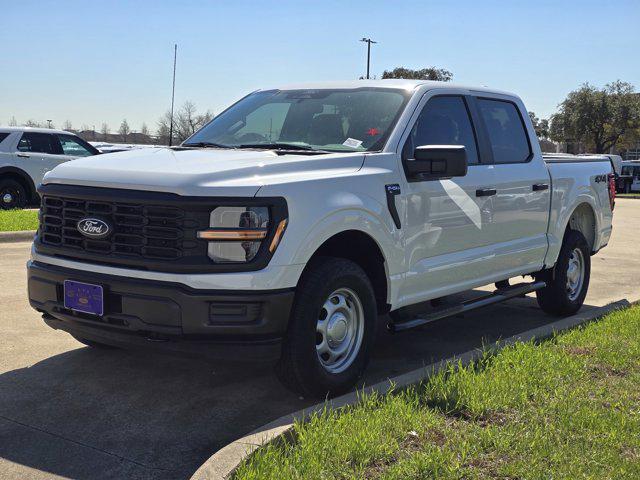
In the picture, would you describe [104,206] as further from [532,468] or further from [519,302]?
[519,302]

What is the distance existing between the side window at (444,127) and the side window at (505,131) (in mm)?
320

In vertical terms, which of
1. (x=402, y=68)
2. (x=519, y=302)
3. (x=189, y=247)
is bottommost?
(x=519, y=302)

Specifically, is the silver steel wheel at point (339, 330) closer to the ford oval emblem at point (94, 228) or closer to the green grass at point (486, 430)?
the green grass at point (486, 430)

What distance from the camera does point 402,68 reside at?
65.2 meters

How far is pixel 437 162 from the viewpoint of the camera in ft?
16.7

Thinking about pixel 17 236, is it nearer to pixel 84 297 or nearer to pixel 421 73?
pixel 84 297

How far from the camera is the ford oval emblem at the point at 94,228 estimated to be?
4305 millimetres

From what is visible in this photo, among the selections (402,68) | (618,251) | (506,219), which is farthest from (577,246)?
(402,68)

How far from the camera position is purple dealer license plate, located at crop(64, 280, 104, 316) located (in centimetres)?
427

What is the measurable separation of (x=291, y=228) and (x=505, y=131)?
121 inches

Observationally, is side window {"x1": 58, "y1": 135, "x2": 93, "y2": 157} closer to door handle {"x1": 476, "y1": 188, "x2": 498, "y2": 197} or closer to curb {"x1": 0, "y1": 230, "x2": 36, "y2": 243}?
curb {"x1": 0, "y1": 230, "x2": 36, "y2": 243}

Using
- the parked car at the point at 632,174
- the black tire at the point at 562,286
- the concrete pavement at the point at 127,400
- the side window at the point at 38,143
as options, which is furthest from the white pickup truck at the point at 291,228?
the parked car at the point at 632,174

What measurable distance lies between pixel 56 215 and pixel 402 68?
62.7 meters

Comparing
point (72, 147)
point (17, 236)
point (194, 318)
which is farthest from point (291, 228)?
point (72, 147)
